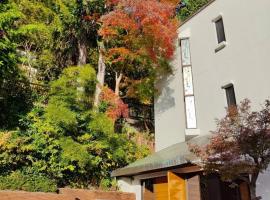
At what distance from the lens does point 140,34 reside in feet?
57.3

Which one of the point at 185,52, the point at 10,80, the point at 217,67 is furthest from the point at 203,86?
the point at 10,80

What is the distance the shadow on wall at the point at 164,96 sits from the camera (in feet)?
54.2

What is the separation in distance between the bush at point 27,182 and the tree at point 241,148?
7190mm

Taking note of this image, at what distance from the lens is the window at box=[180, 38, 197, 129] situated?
14438 mm

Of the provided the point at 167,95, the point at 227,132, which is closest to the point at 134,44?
the point at 167,95

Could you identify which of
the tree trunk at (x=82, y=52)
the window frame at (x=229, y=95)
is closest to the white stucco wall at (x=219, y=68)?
the window frame at (x=229, y=95)

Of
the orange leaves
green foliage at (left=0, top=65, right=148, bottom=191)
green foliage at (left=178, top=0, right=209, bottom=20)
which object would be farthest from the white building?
green foliage at (left=178, top=0, right=209, bottom=20)

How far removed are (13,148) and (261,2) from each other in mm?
11197

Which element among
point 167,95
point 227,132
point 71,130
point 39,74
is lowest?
point 227,132

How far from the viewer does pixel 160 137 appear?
1659 centimetres

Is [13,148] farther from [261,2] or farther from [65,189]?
[261,2]

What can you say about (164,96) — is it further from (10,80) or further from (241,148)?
(241,148)

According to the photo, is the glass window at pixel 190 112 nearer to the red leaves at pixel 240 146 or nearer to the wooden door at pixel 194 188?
the wooden door at pixel 194 188

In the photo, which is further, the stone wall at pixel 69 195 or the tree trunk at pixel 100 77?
the tree trunk at pixel 100 77
